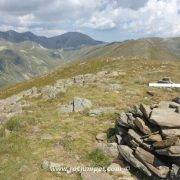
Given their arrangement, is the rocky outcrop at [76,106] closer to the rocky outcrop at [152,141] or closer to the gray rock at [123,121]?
the gray rock at [123,121]

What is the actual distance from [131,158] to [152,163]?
55.0 inches

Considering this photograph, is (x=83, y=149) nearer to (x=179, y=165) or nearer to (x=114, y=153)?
(x=114, y=153)

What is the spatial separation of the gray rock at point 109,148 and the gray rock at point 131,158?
648 mm

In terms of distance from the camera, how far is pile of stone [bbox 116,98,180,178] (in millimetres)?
19500

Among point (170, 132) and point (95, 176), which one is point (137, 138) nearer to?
point (170, 132)

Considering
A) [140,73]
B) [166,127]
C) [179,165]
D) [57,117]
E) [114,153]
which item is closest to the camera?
[179,165]

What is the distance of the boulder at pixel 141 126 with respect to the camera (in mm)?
21672

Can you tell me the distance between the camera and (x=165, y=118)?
21469 millimetres

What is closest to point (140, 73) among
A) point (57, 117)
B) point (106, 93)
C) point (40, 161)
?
point (106, 93)

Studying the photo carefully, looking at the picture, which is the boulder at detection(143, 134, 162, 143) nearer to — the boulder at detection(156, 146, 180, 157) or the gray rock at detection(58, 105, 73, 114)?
the boulder at detection(156, 146, 180, 157)

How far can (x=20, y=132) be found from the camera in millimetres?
26328

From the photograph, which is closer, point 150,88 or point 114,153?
point 114,153

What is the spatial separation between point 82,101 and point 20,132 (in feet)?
26.8

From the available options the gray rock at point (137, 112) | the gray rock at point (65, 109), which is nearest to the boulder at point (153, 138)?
the gray rock at point (137, 112)
